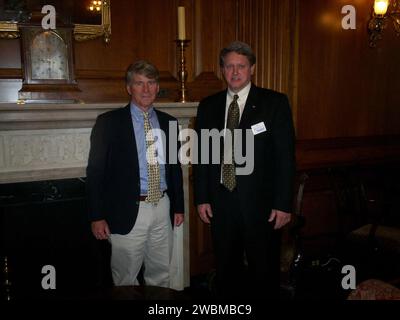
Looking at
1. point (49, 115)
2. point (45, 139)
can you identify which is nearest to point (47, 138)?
point (45, 139)

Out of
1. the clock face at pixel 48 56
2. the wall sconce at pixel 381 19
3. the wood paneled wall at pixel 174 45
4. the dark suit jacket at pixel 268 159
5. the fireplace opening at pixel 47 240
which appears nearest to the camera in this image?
the dark suit jacket at pixel 268 159

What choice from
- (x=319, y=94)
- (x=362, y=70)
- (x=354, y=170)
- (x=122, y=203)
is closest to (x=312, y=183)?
(x=354, y=170)

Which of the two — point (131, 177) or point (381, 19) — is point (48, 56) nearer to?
point (131, 177)

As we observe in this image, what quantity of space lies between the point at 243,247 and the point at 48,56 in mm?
1552

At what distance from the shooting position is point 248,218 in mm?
1983

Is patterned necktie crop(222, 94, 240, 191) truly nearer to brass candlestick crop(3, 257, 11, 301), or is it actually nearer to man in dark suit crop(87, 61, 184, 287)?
man in dark suit crop(87, 61, 184, 287)

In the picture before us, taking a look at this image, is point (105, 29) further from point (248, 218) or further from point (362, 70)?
point (362, 70)

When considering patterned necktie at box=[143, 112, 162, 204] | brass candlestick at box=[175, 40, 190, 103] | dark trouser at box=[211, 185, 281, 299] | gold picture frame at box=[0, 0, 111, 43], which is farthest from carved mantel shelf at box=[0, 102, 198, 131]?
dark trouser at box=[211, 185, 281, 299]

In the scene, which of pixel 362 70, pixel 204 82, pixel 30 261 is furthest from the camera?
pixel 362 70

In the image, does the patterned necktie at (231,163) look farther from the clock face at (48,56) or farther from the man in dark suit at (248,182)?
the clock face at (48,56)

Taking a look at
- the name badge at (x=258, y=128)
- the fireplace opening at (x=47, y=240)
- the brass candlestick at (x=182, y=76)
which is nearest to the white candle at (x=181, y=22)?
the brass candlestick at (x=182, y=76)

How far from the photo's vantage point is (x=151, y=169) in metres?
2.02

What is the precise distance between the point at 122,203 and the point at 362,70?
2550mm

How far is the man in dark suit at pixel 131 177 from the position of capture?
77.5 inches
